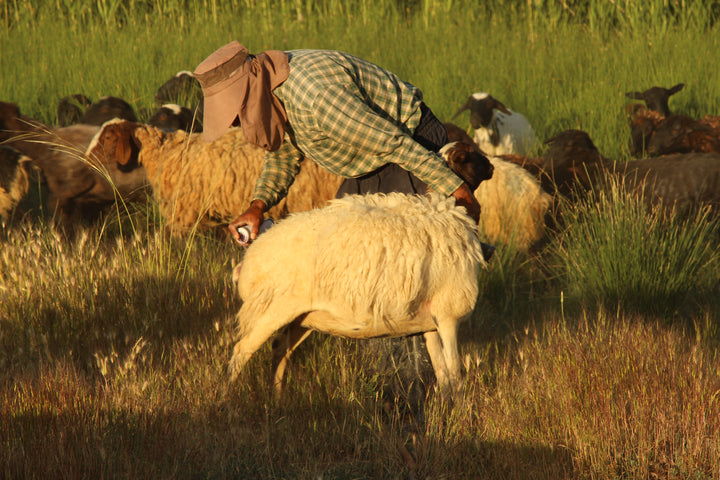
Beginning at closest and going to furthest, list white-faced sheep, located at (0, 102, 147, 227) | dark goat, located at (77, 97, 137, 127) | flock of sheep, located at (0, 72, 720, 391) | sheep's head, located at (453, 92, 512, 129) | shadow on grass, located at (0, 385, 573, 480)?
shadow on grass, located at (0, 385, 573, 480)
flock of sheep, located at (0, 72, 720, 391)
white-faced sheep, located at (0, 102, 147, 227)
dark goat, located at (77, 97, 137, 127)
sheep's head, located at (453, 92, 512, 129)

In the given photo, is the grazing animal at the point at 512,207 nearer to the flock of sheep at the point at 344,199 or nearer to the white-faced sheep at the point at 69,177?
the flock of sheep at the point at 344,199

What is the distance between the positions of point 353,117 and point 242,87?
21.0 inches

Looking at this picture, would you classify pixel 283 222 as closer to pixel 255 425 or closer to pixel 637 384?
pixel 255 425

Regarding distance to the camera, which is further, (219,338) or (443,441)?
(219,338)

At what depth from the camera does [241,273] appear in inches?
137

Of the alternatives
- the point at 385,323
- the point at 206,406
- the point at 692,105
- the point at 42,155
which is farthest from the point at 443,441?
the point at 692,105

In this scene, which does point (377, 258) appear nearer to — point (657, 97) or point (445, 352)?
point (445, 352)

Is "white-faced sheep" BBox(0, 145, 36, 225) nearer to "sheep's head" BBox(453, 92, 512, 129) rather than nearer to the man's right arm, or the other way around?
the man's right arm

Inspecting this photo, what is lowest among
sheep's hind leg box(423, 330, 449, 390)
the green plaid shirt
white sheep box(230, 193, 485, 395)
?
sheep's hind leg box(423, 330, 449, 390)

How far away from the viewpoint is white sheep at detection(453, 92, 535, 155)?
9.47 meters

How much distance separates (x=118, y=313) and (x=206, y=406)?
139 centimetres

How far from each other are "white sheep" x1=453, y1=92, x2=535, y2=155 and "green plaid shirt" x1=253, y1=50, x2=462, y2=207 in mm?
5723

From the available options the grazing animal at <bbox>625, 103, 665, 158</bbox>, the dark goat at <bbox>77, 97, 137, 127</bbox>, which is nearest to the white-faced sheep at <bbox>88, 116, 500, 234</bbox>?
the dark goat at <bbox>77, 97, 137, 127</bbox>

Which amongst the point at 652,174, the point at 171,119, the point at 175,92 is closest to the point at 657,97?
the point at 652,174
